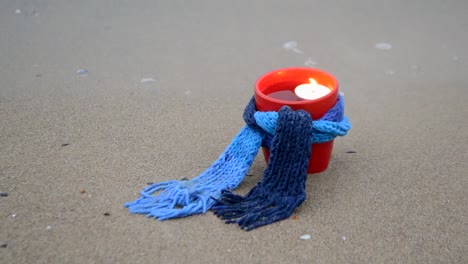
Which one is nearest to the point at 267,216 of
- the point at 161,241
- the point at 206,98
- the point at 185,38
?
the point at 161,241

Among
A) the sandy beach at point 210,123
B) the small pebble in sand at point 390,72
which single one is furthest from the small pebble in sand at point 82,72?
the small pebble in sand at point 390,72

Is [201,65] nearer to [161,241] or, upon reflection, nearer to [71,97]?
[71,97]

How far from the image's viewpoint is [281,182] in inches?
66.4

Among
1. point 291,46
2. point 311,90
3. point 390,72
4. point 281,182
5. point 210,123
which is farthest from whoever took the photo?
point 291,46

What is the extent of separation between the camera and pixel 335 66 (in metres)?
2.83

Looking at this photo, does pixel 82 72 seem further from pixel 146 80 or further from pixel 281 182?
pixel 281 182

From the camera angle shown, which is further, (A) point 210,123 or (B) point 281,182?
(A) point 210,123

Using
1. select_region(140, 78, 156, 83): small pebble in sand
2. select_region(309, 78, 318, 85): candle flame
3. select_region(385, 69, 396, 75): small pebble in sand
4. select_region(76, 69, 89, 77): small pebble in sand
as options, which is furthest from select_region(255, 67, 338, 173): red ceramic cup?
select_region(76, 69, 89, 77): small pebble in sand

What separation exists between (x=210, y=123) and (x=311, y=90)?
1.89 feet

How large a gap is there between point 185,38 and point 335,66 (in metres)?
0.89

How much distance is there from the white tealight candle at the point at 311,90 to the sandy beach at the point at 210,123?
0.30 meters

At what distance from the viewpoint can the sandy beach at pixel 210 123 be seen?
1.53 metres

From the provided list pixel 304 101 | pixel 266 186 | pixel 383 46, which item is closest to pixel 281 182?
pixel 266 186

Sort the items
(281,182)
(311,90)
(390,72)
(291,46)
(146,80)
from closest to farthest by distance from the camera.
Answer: (281,182) → (311,90) → (146,80) → (390,72) → (291,46)
